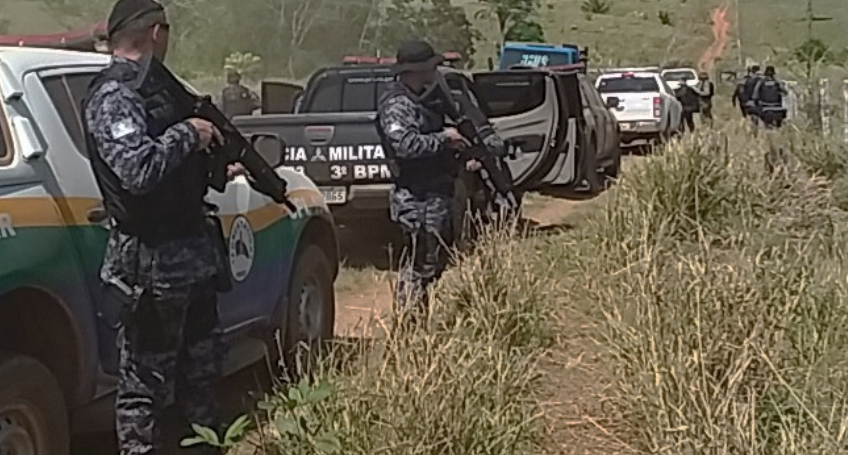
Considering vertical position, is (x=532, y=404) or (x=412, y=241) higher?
(x=412, y=241)

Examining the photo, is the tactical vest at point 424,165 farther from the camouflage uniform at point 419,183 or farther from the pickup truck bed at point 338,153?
the pickup truck bed at point 338,153

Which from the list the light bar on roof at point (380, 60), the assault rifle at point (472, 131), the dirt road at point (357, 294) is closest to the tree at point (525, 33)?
the light bar on roof at point (380, 60)

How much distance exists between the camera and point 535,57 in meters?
22.5

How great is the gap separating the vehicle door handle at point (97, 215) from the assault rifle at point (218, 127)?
0.46 m

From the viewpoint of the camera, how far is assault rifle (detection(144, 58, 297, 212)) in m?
4.00

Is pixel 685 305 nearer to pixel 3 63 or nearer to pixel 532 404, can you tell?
pixel 532 404

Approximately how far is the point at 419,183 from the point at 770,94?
44.0 ft

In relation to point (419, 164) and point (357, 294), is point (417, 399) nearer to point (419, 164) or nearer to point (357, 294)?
point (419, 164)

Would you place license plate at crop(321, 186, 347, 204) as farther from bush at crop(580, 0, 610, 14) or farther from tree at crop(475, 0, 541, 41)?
bush at crop(580, 0, 610, 14)

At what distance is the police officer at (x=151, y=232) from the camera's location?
386 centimetres

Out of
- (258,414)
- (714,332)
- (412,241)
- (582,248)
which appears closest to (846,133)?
(582,248)

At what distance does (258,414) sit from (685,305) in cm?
176

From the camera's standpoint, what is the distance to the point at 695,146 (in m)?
9.14

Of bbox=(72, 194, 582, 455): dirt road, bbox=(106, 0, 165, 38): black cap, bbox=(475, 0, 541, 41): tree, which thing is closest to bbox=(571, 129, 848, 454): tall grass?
bbox=(72, 194, 582, 455): dirt road
